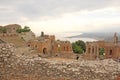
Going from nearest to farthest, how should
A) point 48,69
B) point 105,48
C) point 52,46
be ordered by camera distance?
point 48,69, point 105,48, point 52,46

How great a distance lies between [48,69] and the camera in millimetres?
10344

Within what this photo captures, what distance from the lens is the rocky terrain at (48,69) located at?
401 inches

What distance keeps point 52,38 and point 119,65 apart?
31.2 m

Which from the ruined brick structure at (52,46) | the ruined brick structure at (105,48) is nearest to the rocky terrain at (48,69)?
the ruined brick structure at (105,48)

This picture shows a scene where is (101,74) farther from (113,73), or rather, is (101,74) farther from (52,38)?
(52,38)

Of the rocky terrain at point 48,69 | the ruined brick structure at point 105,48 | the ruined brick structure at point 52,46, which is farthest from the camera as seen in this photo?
the ruined brick structure at point 52,46

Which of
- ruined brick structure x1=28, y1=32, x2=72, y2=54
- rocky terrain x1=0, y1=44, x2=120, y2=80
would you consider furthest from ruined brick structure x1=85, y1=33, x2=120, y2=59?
rocky terrain x1=0, y1=44, x2=120, y2=80

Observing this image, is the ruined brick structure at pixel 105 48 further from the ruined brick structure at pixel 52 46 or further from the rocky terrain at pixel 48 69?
the rocky terrain at pixel 48 69

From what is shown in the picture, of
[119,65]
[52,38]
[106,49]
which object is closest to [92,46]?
[106,49]

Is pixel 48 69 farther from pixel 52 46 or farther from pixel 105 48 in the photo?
pixel 52 46

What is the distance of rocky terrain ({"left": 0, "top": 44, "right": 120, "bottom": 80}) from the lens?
1020 cm

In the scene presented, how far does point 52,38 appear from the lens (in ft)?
136

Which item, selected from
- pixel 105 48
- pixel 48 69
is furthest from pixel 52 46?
pixel 48 69

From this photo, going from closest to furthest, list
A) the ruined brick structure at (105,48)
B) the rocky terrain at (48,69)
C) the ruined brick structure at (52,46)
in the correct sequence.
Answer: the rocky terrain at (48,69)
the ruined brick structure at (105,48)
the ruined brick structure at (52,46)
